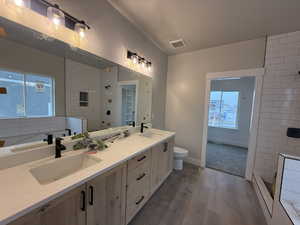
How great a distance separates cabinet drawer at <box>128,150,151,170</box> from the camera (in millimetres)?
1390

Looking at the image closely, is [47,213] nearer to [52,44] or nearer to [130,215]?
[130,215]

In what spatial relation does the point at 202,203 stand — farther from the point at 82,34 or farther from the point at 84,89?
the point at 82,34

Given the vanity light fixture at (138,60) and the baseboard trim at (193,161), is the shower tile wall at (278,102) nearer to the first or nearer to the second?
the baseboard trim at (193,161)

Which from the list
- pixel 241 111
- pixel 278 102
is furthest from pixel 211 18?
pixel 241 111

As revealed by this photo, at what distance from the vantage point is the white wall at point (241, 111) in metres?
4.39

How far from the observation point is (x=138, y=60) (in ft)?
7.43

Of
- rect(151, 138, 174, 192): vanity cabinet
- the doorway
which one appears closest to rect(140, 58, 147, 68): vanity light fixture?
the doorway

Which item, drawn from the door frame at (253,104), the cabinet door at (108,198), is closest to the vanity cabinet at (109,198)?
the cabinet door at (108,198)

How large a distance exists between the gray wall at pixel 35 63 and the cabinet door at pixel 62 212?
82 centimetres

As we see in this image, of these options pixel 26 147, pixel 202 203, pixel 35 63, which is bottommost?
pixel 202 203

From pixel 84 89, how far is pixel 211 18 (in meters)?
2.04

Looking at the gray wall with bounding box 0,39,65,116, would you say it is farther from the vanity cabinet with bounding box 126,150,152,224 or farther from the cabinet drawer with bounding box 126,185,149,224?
the cabinet drawer with bounding box 126,185,149,224

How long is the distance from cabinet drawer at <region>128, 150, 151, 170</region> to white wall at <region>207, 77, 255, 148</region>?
4205 mm

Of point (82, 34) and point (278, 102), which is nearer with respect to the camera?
point (82, 34)
